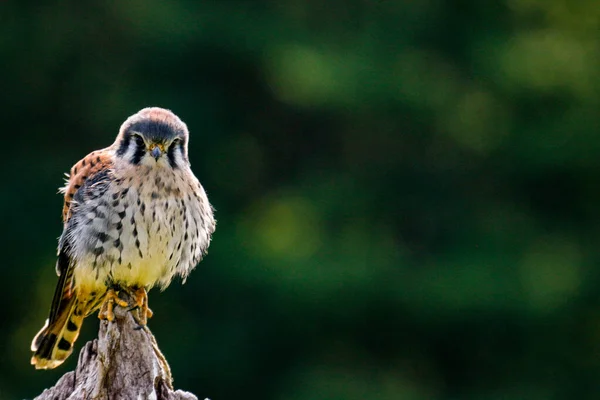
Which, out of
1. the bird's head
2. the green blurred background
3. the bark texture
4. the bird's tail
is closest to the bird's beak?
the bird's head

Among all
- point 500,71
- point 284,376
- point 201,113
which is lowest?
point 284,376

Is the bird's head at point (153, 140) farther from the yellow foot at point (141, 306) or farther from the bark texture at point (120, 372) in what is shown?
the bark texture at point (120, 372)

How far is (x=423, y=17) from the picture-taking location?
39.8ft

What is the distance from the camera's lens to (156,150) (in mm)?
4969

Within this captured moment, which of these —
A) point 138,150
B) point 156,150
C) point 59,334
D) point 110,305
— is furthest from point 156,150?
point 59,334

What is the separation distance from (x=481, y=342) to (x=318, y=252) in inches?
71.8

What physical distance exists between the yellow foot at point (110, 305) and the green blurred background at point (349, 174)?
590 cm

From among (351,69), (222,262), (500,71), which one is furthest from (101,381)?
(500,71)

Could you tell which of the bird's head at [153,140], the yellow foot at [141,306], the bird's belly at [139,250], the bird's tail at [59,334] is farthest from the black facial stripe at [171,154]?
the bird's tail at [59,334]

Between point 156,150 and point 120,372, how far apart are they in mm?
1042

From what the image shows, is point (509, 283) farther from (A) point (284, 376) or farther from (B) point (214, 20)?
(B) point (214, 20)

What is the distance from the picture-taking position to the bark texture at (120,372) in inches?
165

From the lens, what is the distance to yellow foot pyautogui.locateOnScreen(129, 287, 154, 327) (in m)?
4.57

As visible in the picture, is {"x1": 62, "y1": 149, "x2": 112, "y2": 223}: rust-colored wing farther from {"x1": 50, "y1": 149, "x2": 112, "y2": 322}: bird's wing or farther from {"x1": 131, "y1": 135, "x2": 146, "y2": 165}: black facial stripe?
{"x1": 131, "y1": 135, "x2": 146, "y2": 165}: black facial stripe
